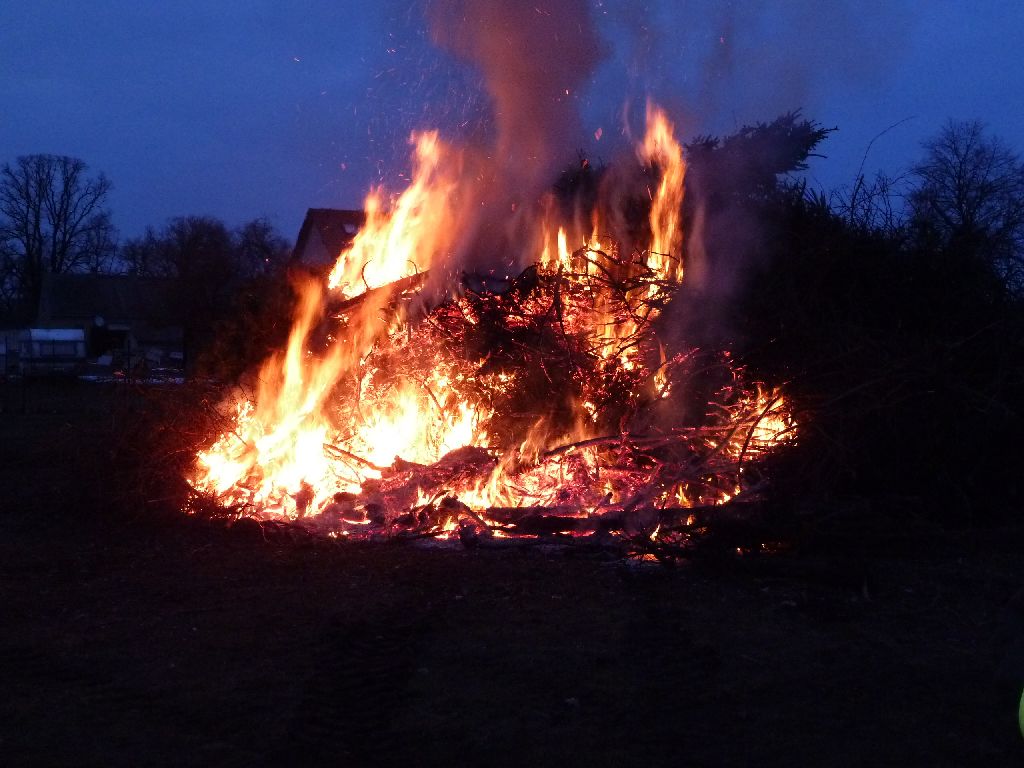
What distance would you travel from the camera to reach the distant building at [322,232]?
698 inches

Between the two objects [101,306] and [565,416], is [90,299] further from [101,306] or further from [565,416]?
[565,416]

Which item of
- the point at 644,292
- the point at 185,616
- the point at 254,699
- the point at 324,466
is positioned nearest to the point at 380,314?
the point at 324,466

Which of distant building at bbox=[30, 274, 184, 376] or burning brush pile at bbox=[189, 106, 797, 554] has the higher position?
distant building at bbox=[30, 274, 184, 376]

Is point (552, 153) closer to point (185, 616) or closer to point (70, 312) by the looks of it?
point (185, 616)

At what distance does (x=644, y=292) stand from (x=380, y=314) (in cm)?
243

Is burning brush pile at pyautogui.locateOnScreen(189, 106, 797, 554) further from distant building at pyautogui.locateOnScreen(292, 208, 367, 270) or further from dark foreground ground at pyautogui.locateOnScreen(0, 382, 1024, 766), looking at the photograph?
distant building at pyautogui.locateOnScreen(292, 208, 367, 270)

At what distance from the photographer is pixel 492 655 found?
4.86 meters

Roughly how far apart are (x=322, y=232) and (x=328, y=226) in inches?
15.2

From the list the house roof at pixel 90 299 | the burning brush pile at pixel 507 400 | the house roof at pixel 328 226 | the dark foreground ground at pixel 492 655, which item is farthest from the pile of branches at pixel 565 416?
the house roof at pixel 90 299

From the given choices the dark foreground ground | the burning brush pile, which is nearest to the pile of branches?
the burning brush pile

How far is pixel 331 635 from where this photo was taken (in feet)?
17.0

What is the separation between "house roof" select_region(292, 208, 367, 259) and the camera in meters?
17.5

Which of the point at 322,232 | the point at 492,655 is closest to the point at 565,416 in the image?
the point at 492,655

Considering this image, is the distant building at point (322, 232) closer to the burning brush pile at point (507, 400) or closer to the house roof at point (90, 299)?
the burning brush pile at point (507, 400)
